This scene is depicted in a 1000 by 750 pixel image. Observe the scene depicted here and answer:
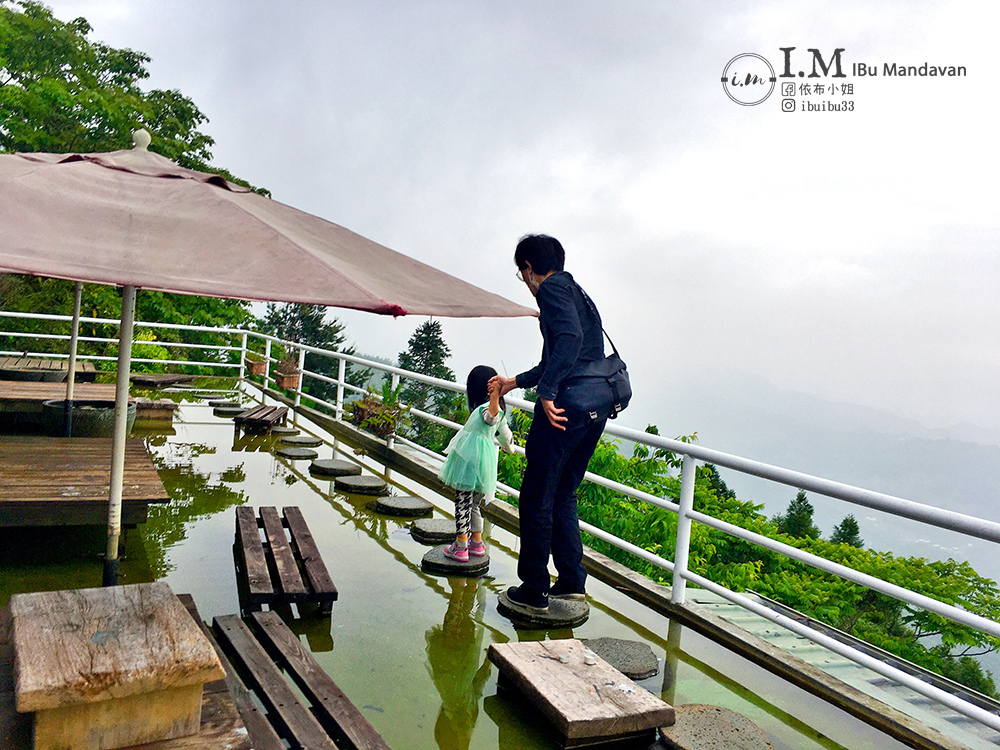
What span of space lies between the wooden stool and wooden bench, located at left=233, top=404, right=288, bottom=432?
18.3 feet

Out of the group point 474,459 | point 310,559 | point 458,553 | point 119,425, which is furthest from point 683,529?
point 119,425

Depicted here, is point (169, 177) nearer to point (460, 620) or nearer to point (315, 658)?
point (315, 658)

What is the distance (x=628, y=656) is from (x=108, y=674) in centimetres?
211

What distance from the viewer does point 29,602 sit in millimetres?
2182

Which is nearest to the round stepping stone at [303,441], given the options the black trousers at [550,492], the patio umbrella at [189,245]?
the black trousers at [550,492]

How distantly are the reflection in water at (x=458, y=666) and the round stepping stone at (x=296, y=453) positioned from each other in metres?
3.20

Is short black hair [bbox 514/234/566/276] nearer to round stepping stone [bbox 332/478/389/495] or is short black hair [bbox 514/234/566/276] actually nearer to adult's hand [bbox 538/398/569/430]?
adult's hand [bbox 538/398/569/430]

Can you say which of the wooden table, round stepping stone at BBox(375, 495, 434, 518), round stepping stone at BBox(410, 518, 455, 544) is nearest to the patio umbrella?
round stepping stone at BBox(410, 518, 455, 544)

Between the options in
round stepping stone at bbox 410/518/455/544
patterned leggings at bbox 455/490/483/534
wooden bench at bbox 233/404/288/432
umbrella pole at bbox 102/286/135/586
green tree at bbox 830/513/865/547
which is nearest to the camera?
umbrella pole at bbox 102/286/135/586

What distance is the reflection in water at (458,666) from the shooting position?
2.57 metres

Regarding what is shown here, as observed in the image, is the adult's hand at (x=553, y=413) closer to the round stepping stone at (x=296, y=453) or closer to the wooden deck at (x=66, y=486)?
the wooden deck at (x=66, y=486)

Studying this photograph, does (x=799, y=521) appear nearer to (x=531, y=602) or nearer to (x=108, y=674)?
(x=531, y=602)

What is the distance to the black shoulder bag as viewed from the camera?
3.31 meters

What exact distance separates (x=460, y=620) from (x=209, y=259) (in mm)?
2316
